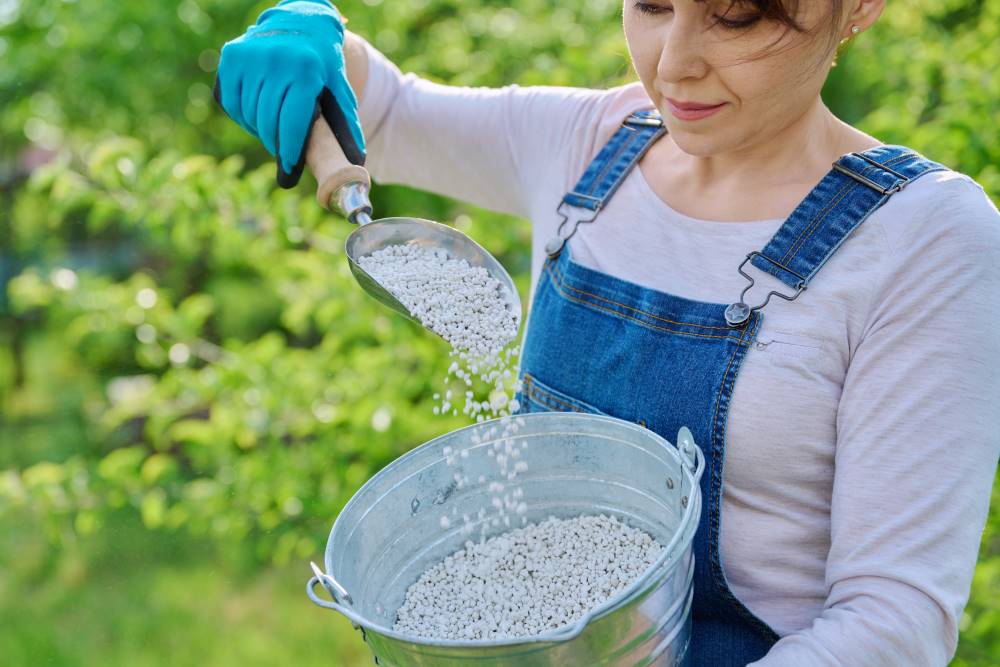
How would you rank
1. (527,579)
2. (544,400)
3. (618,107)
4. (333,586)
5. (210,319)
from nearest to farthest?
(333,586) → (527,579) → (544,400) → (618,107) → (210,319)

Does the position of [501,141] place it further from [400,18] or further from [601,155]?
[400,18]

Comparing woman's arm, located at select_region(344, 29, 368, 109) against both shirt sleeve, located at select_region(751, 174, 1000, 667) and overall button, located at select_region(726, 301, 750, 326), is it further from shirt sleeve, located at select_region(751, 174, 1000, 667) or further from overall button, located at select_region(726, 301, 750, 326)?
shirt sleeve, located at select_region(751, 174, 1000, 667)

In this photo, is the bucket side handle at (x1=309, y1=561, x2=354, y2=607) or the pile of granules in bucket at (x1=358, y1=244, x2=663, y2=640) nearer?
the bucket side handle at (x1=309, y1=561, x2=354, y2=607)

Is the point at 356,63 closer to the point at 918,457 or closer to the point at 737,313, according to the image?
the point at 737,313

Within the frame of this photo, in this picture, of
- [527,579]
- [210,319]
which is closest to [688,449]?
[527,579]

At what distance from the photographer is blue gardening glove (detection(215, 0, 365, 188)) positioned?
129cm

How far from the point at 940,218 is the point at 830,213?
0.12m

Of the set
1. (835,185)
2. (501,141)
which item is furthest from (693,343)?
(501,141)

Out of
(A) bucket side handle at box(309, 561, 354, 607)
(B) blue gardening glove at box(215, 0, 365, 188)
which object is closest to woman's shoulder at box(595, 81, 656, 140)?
(B) blue gardening glove at box(215, 0, 365, 188)

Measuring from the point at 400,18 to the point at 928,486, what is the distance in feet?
6.83

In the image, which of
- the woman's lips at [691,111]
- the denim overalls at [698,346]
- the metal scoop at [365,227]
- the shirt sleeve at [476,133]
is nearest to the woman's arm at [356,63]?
the shirt sleeve at [476,133]

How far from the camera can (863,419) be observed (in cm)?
98

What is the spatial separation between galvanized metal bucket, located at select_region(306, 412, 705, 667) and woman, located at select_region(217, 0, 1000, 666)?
65 mm

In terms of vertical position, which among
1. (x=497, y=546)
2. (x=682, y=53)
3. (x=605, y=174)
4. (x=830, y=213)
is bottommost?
(x=497, y=546)
